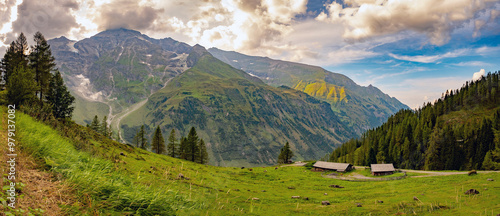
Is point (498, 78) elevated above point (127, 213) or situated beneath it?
elevated above

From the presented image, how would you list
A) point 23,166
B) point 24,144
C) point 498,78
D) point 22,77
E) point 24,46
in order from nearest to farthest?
1. point 23,166
2. point 24,144
3. point 22,77
4. point 24,46
5. point 498,78

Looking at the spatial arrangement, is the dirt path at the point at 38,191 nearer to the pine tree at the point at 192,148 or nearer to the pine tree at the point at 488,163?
the pine tree at the point at 192,148

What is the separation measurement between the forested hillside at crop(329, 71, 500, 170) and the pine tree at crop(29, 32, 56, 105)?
5142 inches

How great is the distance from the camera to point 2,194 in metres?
5.04

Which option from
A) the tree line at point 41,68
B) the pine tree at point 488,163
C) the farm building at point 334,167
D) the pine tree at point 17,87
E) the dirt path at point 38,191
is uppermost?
the tree line at point 41,68

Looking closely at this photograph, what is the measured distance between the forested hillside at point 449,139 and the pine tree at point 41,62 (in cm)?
13060

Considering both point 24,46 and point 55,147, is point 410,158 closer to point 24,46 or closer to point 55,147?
point 55,147

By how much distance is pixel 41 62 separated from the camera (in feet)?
179

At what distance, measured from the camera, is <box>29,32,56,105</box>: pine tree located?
5394cm

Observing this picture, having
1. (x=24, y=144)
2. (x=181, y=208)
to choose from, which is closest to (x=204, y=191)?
(x=181, y=208)

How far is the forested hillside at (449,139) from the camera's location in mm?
98188

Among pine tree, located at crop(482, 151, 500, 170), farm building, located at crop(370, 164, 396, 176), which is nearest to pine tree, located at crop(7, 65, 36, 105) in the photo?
farm building, located at crop(370, 164, 396, 176)

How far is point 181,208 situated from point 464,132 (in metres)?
150

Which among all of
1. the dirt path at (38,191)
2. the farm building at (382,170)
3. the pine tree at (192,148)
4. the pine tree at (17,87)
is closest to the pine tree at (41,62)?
the pine tree at (17,87)
